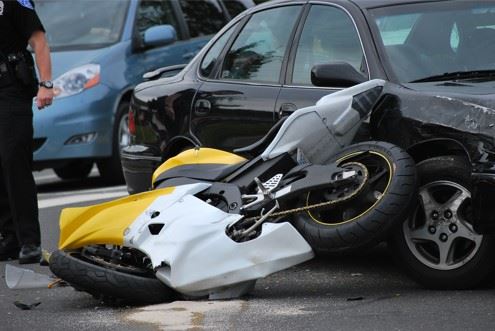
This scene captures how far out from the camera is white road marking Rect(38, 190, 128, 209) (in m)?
10.9

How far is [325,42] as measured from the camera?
24.5 ft

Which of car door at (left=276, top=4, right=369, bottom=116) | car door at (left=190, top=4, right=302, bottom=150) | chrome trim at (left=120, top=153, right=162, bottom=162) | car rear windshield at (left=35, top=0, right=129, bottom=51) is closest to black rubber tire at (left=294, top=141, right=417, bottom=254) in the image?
car door at (left=276, top=4, right=369, bottom=116)

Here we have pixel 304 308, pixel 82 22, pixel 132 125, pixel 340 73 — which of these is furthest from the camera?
pixel 82 22

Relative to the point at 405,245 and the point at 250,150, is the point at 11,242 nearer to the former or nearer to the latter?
the point at 250,150

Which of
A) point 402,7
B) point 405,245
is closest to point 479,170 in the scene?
point 405,245

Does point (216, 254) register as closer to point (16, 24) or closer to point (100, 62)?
point (16, 24)

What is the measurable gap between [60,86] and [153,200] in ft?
18.0

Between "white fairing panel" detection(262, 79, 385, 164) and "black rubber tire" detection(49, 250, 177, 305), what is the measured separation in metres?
0.97

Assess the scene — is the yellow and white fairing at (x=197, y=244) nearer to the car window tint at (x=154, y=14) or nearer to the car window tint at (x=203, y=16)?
the car window tint at (x=154, y=14)

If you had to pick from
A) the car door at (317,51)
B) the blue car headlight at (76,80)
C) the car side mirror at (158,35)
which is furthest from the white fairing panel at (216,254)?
the car side mirror at (158,35)

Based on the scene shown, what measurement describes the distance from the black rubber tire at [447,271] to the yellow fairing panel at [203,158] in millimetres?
1037

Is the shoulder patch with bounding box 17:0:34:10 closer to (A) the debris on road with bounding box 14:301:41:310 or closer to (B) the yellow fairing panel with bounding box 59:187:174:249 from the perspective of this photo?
(B) the yellow fairing panel with bounding box 59:187:174:249

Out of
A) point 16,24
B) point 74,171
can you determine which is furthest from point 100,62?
point 16,24

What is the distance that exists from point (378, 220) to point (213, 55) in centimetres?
254
